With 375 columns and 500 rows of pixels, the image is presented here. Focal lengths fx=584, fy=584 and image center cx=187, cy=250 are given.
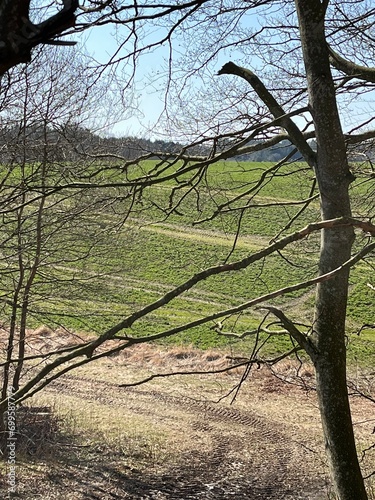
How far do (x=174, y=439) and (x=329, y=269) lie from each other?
25.3 feet

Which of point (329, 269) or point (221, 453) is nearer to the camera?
point (329, 269)

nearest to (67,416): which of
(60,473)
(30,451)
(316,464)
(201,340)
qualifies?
(30,451)

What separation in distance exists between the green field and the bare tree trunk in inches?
25.8

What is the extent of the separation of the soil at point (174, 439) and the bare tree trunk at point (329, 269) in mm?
3245

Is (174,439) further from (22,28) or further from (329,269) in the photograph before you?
(22,28)

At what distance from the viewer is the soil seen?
825cm

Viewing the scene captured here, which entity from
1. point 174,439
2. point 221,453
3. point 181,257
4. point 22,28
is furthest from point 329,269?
point 181,257

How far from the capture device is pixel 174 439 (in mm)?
10219

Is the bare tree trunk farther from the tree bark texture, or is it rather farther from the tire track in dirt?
the tire track in dirt

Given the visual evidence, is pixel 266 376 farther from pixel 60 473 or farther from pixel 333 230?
pixel 333 230

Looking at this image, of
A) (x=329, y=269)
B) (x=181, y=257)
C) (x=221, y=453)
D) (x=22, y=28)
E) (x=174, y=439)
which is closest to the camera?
(x=22, y=28)

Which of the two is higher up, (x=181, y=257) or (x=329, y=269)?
(x=329, y=269)

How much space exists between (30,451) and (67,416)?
1597mm

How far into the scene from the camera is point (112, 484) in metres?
8.48
